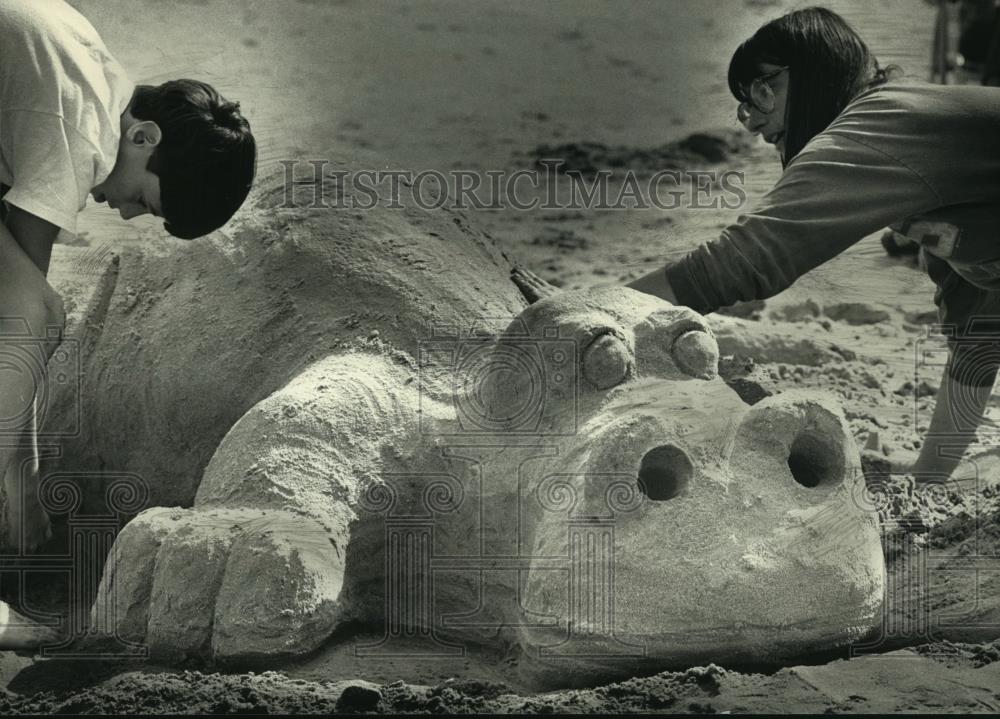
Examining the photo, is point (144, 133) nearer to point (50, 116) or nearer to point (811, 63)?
point (50, 116)

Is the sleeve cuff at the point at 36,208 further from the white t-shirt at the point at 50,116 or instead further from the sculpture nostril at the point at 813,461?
the sculpture nostril at the point at 813,461

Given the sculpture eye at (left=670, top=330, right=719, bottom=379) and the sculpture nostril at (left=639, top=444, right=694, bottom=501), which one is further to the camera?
the sculpture eye at (left=670, top=330, right=719, bottom=379)

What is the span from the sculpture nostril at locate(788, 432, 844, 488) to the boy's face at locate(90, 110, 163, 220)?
4.10 feet

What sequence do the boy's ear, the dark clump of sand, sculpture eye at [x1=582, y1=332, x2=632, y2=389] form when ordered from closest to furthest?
sculpture eye at [x1=582, y1=332, x2=632, y2=389] → the boy's ear → the dark clump of sand

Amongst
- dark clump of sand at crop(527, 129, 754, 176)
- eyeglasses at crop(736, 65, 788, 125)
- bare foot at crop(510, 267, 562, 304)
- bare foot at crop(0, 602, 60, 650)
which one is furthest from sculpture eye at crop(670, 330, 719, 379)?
dark clump of sand at crop(527, 129, 754, 176)

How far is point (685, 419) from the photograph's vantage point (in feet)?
7.43

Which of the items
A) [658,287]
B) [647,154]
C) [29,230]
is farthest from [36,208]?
[647,154]

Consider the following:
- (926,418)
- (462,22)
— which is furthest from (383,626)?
(462,22)

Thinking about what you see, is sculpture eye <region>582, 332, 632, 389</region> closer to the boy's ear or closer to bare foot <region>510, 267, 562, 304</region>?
bare foot <region>510, 267, 562, 304</region>

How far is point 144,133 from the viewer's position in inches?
104

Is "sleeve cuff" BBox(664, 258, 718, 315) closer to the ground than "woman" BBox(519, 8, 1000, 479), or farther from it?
closer to the ground

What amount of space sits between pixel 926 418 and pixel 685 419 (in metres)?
1.45

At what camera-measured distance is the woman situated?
2652 mm

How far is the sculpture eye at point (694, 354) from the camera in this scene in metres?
2.43
